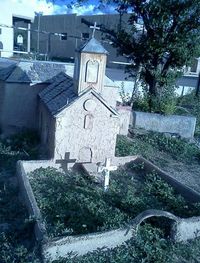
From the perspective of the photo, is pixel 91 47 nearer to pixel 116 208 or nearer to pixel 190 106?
pixel 116 208

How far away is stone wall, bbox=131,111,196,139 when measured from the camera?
48.8ft

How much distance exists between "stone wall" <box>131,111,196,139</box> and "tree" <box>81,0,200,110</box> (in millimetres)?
1479

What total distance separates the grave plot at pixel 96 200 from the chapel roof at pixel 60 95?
204cm

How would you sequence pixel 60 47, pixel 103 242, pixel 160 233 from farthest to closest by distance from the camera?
pixel 60 47
pixel 160 233
pixel 103 242

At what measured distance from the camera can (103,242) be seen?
6.46 m

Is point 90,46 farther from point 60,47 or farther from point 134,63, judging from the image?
point 60,47

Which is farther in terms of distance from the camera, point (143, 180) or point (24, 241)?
point (143, 180)

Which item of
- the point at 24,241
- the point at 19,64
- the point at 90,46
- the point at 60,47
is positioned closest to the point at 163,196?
the point at 24,241

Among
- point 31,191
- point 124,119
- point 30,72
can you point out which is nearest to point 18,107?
point 30,72

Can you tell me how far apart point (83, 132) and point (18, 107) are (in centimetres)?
384

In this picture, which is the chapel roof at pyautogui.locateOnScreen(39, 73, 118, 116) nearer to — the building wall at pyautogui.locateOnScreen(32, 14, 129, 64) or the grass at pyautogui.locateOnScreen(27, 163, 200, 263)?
the grass at pyautogui.locateOnScreen(27, 163, 200, 263)

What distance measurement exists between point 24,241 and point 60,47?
109ft

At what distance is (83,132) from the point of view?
34.0 ft

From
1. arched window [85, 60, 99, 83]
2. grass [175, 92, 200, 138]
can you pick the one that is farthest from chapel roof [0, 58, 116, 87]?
grass [175, 92, 200, 138]
